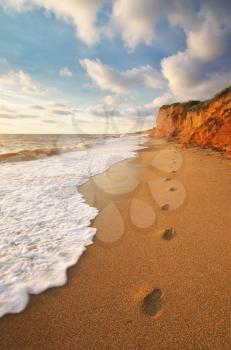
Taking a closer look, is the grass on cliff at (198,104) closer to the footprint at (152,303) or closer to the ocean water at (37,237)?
the ocean water at (37,237)

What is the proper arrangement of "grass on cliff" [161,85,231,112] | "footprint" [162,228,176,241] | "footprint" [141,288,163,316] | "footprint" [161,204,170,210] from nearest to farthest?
"footprint" [141,288,163,316], "footprint" [162,228,176,241], "footprint" [161,204,170,210], "grass on cliff" [161,85,231,112]

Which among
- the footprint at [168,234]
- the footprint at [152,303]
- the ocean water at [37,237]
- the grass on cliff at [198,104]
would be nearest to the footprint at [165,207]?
the footprint at [168,234]

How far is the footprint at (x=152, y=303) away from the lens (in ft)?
6.26

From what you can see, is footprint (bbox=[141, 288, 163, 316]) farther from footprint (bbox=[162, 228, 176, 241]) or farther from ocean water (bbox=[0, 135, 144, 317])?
footprint (bbox=[162, 228, 176, 241])

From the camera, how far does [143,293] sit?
2.13 meters

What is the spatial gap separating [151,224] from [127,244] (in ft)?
2.53

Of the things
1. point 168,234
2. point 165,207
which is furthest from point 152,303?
point 165,207

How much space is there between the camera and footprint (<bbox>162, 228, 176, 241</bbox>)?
3182 mm

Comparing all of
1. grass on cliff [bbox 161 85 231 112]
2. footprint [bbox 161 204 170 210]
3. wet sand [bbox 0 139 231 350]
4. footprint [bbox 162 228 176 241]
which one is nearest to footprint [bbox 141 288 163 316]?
wet sand [bbox 0 139 231 350]

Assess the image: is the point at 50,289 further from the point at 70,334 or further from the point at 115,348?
the point at 115,348

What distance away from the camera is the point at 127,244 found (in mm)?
3086

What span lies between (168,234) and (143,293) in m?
1.31

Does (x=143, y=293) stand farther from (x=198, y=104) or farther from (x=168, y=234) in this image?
(x=198, y=104)

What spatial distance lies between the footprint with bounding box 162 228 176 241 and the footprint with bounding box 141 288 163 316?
1098 millimetres
